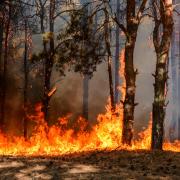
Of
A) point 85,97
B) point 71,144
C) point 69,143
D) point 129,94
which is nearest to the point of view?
point 129,94

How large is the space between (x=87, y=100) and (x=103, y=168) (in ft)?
103

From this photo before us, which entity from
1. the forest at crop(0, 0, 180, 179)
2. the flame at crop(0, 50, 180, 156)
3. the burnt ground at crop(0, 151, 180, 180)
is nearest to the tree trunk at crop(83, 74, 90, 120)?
the forest at crop(0, 0, 180, 179)

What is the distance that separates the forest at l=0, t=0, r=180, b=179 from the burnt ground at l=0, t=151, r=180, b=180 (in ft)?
0.09

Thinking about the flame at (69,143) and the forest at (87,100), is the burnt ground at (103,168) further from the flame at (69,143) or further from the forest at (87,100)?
the flame at (69,143)

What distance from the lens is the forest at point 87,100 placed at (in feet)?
39.2

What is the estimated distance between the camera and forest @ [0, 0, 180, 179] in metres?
12.0

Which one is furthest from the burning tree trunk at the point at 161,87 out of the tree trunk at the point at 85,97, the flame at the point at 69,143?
the tree trunk at the point at 85,97

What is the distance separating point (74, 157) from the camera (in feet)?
46.0

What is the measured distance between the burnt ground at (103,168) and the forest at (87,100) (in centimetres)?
3

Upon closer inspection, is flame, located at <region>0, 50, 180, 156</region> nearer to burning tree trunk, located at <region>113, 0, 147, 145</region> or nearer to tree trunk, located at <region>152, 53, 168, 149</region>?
tree trunk, located at <region>152, 53, 168, 149</region>

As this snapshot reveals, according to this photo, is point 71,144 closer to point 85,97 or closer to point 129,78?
point 129,78

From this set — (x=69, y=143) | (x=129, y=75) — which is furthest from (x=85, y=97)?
(x=129, y=75)

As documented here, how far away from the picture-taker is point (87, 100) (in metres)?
42.1

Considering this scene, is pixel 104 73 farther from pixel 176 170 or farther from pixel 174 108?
pixel 176 170
